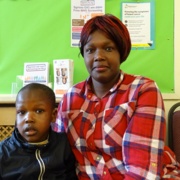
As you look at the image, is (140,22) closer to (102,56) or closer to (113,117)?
(102,56)

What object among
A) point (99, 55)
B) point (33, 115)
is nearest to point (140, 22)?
point (99, 55)

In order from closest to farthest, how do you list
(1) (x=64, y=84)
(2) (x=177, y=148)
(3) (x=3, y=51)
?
(2) (x=177, y=148) → (1) (x=64, y=84) → (3) (x=3, y=51)

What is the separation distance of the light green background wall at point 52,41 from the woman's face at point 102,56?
0.57 meters

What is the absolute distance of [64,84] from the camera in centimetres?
156

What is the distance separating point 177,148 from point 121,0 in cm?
94

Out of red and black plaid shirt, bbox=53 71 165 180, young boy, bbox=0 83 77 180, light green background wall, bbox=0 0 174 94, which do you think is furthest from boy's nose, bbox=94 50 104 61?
light green background wall, bbox=0 0 174 94

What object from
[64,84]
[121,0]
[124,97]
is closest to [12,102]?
[64,84]

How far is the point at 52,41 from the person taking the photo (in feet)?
5.38

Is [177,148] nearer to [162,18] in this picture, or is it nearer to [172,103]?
[172,103]

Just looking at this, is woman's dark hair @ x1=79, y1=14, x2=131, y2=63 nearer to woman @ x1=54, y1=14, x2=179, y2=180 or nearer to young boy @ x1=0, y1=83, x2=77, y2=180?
woman @ x1=54, y1=14, x2=179, y2=180

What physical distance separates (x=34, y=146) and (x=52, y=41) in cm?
82

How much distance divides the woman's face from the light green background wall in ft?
1.86

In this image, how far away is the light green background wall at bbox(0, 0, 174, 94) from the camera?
159 centimetres

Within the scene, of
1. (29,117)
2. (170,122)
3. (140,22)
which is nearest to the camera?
(29,117)
